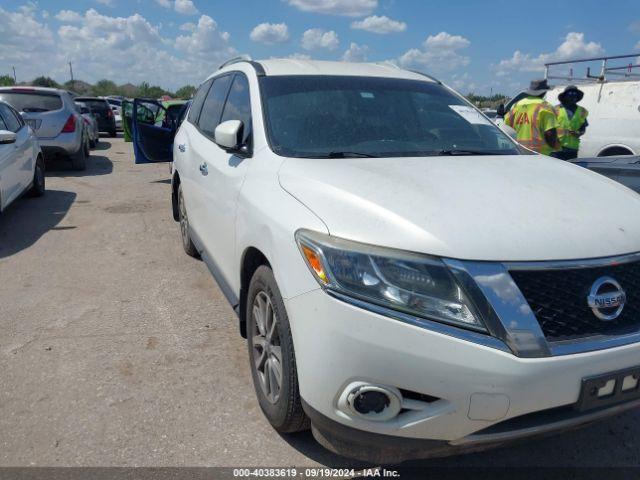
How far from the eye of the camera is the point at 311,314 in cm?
217

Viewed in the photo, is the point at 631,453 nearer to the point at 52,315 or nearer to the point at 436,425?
the point at 436,425

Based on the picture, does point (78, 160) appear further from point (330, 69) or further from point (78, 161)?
point (330, 69)

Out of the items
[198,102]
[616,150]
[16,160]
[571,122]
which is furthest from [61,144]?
[616,150]

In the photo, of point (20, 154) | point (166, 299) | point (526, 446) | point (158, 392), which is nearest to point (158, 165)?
point (20, 154)

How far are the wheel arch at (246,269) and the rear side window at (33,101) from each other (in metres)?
9.81

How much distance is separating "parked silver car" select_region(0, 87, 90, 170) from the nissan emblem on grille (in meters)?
11.2

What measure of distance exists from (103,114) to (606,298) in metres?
21.3

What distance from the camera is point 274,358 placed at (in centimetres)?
266

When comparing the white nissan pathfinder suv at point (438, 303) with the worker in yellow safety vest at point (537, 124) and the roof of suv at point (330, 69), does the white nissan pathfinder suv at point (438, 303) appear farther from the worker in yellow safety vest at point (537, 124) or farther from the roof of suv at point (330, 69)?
the worker in yellow safety vest at point (537, 124)

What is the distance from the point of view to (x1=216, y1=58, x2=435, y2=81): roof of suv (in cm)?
377

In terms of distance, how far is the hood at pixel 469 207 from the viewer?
211 centimetres

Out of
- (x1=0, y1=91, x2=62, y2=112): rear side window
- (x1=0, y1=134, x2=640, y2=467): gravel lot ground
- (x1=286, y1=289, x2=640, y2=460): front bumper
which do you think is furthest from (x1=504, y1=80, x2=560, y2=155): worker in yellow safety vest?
(x1=0, y1=91, x2=62, y2=112): rear side window

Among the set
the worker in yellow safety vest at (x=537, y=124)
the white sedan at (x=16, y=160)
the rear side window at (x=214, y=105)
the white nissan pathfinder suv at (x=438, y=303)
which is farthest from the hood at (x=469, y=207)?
the white sedan at (x=16, y=160)

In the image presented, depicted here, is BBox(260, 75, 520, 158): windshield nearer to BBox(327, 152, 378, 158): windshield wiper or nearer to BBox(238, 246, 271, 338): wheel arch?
BBox(327, 152, 378, 158): windshield wiper
